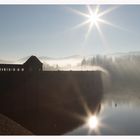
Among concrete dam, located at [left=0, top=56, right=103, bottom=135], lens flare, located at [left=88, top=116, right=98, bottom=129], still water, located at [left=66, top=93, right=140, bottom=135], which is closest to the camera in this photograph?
still water, located at [left=66, top=93, right=140, bottom=135]

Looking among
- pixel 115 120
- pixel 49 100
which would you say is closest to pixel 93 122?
pixel 115 120

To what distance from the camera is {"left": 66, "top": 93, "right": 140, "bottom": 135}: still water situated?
23.5 ft

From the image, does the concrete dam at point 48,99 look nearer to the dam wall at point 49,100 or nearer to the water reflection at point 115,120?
the dam wall at point 49,100

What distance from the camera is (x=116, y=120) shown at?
27.0 feet

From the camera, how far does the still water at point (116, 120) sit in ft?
23.5

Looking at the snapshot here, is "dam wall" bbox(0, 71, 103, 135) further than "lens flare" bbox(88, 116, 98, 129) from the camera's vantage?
Yes

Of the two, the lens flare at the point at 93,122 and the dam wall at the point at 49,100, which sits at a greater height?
the dam wall at the point at 49,100

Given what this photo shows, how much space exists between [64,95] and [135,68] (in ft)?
8.55

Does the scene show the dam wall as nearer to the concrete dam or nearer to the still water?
the concrete dam

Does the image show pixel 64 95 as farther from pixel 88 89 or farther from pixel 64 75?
pixel 88 89

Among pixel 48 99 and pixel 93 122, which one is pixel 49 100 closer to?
pixel 48 99

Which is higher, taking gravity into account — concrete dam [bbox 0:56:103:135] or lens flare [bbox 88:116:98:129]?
concrete dam [bbox 0:56:103:135]

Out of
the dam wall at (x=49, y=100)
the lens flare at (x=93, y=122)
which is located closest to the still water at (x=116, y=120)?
the lens flare at (x=93, y=122)

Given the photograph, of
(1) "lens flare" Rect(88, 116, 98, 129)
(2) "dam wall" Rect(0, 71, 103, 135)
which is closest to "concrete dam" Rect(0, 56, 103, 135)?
(2) "dam wall" Rect(0, 71, 103, 135)
